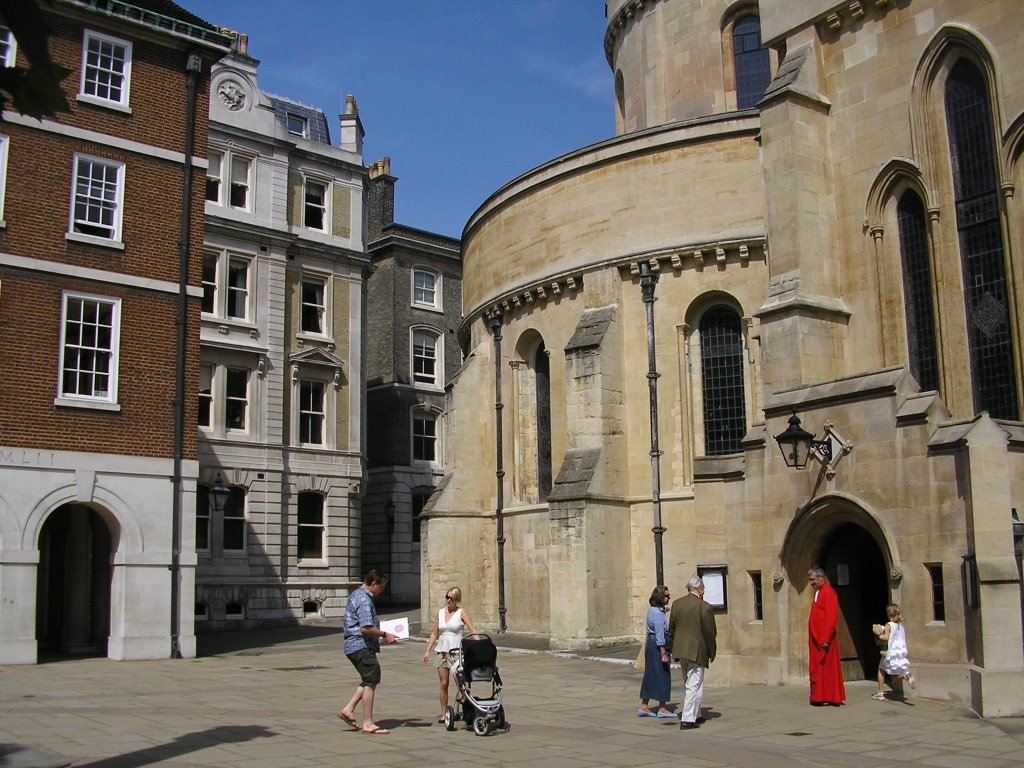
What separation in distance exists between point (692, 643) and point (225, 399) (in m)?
23.3

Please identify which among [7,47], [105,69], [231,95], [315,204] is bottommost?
[7,47]

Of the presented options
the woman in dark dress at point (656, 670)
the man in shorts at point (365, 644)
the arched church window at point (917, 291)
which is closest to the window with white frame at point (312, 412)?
the arched church window at point (917, 291)

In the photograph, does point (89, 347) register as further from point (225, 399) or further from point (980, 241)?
point (980, 241)

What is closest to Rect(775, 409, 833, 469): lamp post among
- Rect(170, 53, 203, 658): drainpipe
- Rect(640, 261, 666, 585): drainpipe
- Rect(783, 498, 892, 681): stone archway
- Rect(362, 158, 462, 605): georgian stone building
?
Rect(783, 498, 892, 681): stone archway

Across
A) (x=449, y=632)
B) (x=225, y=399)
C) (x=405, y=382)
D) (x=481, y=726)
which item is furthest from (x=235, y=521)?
(x=481, y=726)

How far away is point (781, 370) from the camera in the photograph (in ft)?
54.3

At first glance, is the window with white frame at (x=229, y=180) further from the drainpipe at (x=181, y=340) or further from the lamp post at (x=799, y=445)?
the lamp post at (x=799, y=445)

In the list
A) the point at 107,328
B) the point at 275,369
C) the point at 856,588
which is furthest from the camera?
the point at 275,369

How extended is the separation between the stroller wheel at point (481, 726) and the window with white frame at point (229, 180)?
25.1m

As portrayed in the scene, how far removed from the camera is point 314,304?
36.1 m

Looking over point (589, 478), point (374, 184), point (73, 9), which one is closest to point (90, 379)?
point (73, 9)

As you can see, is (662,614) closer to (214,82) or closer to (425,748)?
(425,748)

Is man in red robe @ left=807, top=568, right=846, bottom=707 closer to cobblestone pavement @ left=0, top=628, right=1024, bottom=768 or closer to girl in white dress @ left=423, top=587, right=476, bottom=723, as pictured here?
cobblestone pavement @ left=0, top=628, right=1024, bottom=768

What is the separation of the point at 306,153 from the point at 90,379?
17.6 metres
